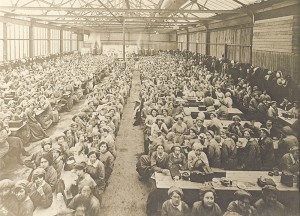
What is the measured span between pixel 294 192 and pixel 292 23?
26.0ft

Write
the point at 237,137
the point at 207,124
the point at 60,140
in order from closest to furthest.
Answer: the point at 60,140 → the point at 237,137 → the point at 207,124

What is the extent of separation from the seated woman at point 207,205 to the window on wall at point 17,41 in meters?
19.4

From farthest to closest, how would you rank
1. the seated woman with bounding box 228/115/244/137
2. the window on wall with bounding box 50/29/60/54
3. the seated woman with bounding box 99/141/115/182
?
the window on wall with bounding box 50/29/60/54 → the seated woman with bounding box 228/115/244/137 → the seated woman with bounding box 99/141/115/182

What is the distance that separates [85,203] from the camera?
616 centimetres

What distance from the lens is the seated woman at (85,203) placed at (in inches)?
236

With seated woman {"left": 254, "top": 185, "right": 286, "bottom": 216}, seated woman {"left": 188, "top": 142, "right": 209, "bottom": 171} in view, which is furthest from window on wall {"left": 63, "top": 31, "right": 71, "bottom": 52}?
seated woman {"left": 254, "top": 185, "right": 286, "bottom": 216}

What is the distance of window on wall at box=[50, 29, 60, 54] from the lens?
36816mm

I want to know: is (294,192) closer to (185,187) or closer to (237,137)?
(185,187)

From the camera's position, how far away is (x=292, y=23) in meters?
12.7

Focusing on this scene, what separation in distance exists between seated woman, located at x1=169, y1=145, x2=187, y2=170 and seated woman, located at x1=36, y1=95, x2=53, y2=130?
6.61 meters

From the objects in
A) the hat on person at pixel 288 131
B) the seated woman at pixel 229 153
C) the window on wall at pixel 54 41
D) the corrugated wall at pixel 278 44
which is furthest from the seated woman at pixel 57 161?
the window on wall at pixel 54 41

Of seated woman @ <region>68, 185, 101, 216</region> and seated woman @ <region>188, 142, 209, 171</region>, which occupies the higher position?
seated woman @ <region>188, 142, 209, 171</region>

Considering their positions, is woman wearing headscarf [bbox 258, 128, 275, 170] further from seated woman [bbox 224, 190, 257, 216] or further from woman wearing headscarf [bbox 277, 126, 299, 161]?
seated woman [bbox 224, 190, 257, 216]

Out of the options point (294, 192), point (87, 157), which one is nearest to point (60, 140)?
point (87, 157)
